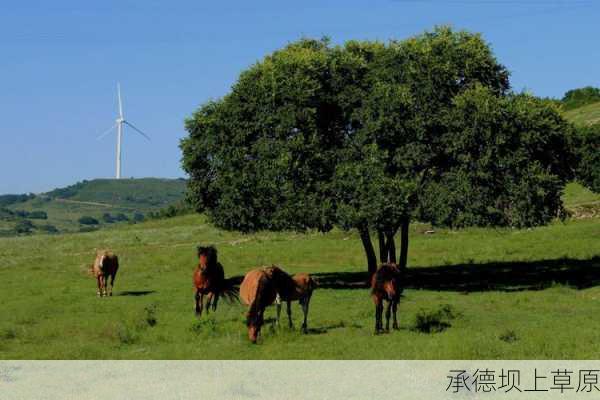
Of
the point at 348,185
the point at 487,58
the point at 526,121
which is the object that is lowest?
the point at 348,185

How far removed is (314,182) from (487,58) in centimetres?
1165

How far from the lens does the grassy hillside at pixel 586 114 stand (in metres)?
111

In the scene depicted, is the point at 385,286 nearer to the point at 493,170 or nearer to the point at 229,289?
the point at 229,289

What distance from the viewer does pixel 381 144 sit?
36594mm

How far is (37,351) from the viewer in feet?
68.2

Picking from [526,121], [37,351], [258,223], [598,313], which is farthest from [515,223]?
[37,351]

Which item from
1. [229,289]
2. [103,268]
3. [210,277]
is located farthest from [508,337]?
[103,268]

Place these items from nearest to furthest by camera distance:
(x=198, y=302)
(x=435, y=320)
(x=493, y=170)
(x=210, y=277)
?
(x=435, y=320), (x=210, y=277), (x=198, y=302), (x=493, y=170)

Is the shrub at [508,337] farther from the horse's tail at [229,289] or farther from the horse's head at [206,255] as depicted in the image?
the horse's head at [206,255]

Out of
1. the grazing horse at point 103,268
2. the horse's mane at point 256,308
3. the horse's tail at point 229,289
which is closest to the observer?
the horse's mane at point 256,308

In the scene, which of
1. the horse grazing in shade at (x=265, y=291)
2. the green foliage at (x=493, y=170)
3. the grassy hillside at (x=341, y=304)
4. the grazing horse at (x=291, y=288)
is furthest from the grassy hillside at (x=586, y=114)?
the horse grazing in shade at (x=265, y=291)

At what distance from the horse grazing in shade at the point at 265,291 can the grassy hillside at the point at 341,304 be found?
0.81 meters

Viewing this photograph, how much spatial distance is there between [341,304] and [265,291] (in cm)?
1073
